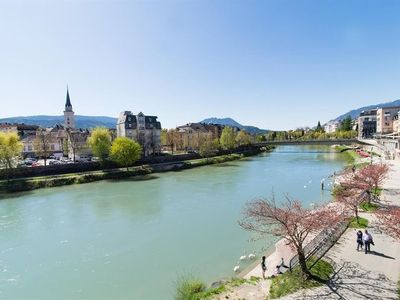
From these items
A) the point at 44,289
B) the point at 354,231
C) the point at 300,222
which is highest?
the point at 300,222

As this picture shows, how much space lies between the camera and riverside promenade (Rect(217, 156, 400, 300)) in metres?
10.4

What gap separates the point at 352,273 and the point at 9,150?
134 feet

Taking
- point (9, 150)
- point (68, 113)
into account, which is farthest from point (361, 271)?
point (68, 113)

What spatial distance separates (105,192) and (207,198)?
12.2 m

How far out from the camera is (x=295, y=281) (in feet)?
36.9

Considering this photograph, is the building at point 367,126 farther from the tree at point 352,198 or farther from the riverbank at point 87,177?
the tree at point 352,198

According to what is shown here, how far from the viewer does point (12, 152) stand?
40344 mm

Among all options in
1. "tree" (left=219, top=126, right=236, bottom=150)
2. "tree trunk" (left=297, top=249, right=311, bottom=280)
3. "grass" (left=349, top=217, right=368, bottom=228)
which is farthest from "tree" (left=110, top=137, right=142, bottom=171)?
"tree trunk" (left=297, top=249, right=311, bottom=280)

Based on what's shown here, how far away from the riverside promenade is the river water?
280 centimetres

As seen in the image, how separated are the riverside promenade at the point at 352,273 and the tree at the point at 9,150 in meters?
36.6

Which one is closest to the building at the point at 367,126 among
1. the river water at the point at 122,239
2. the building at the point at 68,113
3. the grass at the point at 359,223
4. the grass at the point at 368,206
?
the river water at the point at 122,239

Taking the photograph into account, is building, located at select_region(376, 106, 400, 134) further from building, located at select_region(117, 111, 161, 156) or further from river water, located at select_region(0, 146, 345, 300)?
river water, located at select_region(0, 146, 345, 300)

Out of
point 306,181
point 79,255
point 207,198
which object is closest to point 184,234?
point 79,255

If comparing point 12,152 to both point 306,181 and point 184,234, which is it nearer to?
point 184,234
